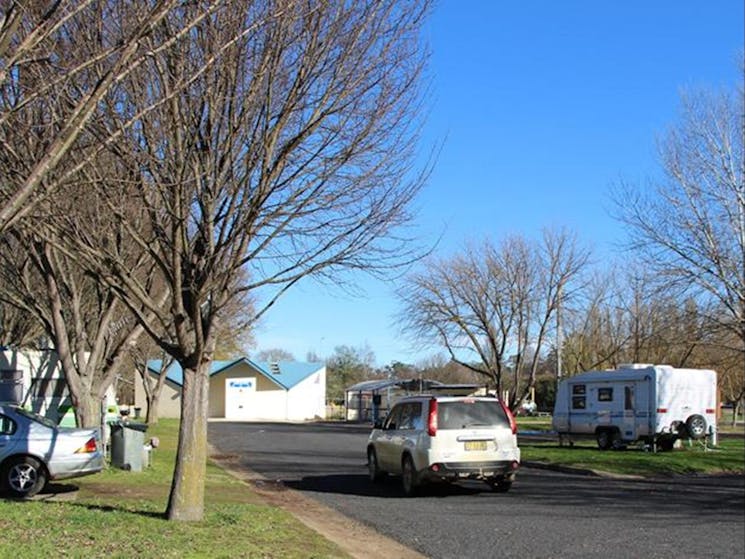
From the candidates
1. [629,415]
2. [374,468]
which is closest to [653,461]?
[629,415]

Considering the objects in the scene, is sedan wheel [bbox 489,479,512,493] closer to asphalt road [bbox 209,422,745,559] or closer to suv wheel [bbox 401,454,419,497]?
asphalt road [bbox 209,422,745,559]

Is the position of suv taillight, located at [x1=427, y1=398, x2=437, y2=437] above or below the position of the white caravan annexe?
above

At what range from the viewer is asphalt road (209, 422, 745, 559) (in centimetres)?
1031

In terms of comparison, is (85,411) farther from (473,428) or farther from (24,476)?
(473,428)

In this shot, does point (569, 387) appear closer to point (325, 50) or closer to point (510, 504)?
point (510, 504)

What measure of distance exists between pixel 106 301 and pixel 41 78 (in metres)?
11.4

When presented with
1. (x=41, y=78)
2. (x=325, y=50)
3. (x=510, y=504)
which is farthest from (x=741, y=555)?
(x=41, y=78)

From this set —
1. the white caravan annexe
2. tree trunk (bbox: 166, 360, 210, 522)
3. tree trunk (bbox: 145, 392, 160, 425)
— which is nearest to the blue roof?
the white caravan annexe

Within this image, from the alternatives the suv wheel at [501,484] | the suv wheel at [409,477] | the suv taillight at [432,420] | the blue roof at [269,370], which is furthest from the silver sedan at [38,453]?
the blue roof at [269,370]

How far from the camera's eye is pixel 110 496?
1320cm

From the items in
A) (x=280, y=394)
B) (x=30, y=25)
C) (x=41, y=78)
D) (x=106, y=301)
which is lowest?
(x=280, y=394)

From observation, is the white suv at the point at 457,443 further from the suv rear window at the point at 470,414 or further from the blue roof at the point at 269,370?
the blue roof at the point at 269,370

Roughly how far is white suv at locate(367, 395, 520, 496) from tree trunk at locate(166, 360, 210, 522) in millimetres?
5489

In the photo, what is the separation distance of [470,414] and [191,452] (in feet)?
21.1
